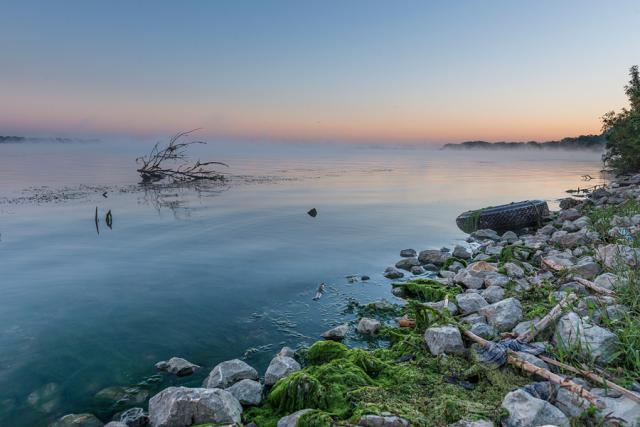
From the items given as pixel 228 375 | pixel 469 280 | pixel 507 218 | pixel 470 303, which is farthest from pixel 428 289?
pixel 507 218

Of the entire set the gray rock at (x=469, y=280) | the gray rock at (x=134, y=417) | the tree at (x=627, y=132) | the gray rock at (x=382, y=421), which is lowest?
the gray rock at (x=134, y=417)

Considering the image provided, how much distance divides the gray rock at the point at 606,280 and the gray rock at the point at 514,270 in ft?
5.14

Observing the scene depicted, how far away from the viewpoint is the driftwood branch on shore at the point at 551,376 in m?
3.61

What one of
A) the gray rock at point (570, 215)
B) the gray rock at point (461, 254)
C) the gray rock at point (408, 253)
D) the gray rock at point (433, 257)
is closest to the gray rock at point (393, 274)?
the gray rock at point (433, 257)

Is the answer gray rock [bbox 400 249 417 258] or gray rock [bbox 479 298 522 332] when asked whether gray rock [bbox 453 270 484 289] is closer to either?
gray rock [bbox 479 298 522 332]

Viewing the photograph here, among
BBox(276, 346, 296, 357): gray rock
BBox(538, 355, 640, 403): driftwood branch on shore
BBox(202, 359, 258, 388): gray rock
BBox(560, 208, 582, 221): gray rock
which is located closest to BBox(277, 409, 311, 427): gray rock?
BBox(202, 359, 258, 388): gray rock

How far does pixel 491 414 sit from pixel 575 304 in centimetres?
266

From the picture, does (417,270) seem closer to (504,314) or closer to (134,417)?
(504,314)

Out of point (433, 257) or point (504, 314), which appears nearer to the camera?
point (504, 314)

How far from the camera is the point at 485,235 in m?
13.2

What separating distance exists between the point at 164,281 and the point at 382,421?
6.96 m

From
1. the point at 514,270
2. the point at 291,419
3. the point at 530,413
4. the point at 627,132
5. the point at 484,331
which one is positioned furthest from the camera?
the point at 627,132

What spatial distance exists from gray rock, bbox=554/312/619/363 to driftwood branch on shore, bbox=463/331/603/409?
54 centimetres

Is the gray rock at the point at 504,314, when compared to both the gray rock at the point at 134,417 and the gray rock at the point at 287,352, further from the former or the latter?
the gray rock at the point at 134,417
